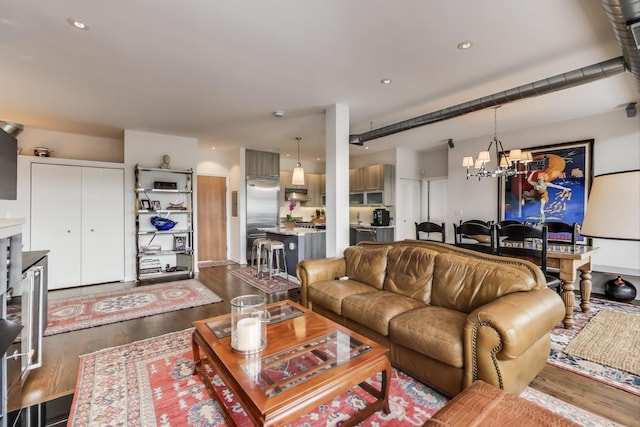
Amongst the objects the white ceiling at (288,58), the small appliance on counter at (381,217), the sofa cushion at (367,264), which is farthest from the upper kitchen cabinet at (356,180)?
the sofa cushion at (367,264)

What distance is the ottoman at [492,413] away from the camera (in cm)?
113

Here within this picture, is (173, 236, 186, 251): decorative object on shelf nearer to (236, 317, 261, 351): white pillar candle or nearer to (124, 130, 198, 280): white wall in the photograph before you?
(124, 130, 198, 280): white wall

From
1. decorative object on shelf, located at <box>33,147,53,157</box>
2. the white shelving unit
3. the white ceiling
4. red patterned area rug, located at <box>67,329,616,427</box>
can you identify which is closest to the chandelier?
the white ceiling

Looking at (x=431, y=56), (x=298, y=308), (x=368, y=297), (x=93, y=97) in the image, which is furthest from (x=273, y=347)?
(x=93, y=97)

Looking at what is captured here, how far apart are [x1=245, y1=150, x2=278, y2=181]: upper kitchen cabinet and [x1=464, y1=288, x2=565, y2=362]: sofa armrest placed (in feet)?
19.8

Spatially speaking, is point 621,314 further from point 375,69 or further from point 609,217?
point 375,69

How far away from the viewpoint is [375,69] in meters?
3.04

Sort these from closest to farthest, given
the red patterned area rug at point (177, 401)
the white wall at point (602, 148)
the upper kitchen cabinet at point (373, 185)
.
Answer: the red patterned area rug at point (177, 401)
the white wall at point (602, 148)
the upper kitchen cabinet at point (373, 185)

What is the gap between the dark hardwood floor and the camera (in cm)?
192

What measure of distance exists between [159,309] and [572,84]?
5.35 m

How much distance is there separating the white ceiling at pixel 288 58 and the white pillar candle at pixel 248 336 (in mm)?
2213

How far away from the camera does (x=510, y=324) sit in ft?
5.53

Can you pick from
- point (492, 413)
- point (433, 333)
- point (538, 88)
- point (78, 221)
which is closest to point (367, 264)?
point (433, 333)

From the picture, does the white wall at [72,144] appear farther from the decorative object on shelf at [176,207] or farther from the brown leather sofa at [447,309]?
the brown leather sofa at [447,309]
